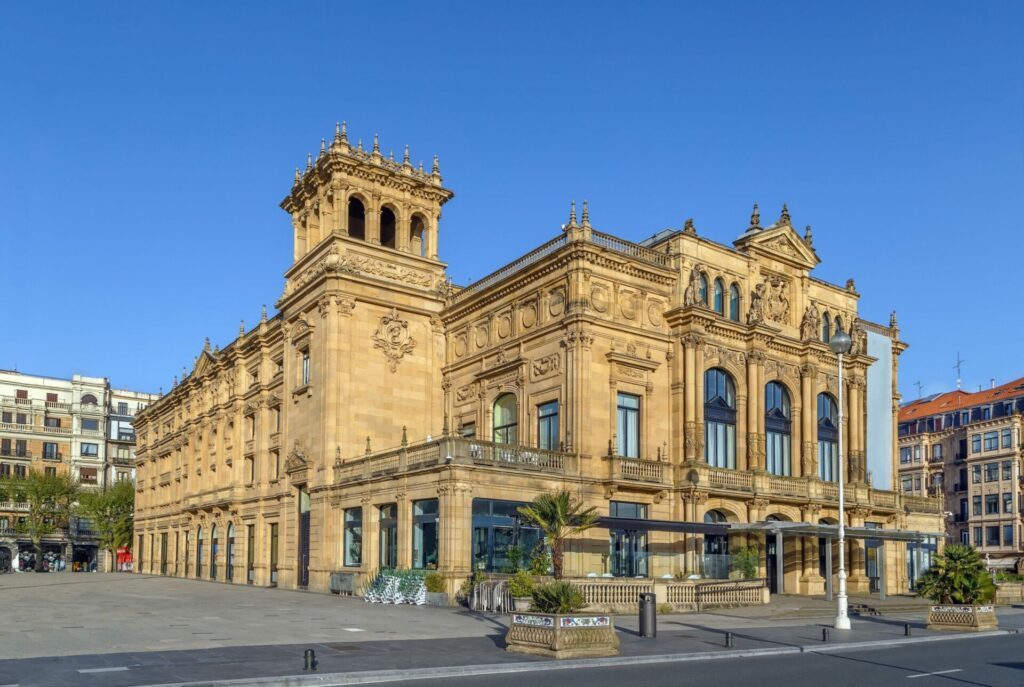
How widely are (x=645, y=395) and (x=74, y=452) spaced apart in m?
77.2

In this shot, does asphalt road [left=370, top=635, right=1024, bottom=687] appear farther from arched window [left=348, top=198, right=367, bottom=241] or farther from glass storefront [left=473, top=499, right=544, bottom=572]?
arched window [left=348, top=198, right=367, bottom=241]

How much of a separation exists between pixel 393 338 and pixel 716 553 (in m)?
17.9

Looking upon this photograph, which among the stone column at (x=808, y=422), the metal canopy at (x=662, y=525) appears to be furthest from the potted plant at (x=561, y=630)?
the stone column at (x=808, y=422)

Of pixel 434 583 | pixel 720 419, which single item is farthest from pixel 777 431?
pixel 434 583

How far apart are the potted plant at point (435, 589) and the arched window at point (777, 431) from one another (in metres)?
18.6

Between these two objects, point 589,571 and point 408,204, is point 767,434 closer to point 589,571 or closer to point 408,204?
point 589,571

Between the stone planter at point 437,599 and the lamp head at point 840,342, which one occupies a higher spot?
the lamp head at point 840,342

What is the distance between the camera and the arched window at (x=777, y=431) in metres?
47.4

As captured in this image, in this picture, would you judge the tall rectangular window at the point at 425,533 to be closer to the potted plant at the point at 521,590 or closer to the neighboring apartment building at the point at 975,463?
the potted plant at the point at 521,590

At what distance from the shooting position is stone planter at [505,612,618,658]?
798 inches

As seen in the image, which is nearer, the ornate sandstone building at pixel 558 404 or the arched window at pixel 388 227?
the ornate sandstone building at pixel 558 404

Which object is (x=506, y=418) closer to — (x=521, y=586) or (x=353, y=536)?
(x=353, y=536)

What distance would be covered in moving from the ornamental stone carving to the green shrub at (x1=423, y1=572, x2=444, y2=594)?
13.8m

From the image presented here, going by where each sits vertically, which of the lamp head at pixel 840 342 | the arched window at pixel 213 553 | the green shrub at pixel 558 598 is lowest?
the arched window at pixel 213 553
